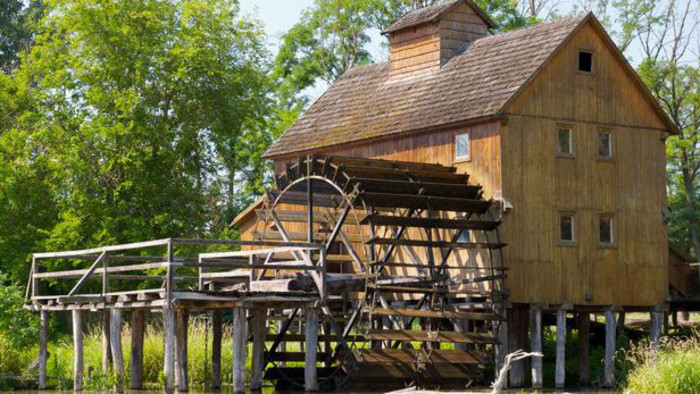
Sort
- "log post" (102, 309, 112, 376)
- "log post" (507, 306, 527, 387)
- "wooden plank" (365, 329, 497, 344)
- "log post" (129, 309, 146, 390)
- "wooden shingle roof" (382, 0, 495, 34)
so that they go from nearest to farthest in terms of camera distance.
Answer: "log post" (129, 309, 146, 390), "log post" (102, 309, 112, 376), "wooden plank" (365, 329, 497, 344), "log post" (507, 306, 527, 387), "wooden shingle roof" (382, 0, 495, 34)

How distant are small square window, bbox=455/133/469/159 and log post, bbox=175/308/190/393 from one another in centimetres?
877

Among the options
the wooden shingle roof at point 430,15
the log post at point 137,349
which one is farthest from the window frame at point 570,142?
the log post at point 137,349

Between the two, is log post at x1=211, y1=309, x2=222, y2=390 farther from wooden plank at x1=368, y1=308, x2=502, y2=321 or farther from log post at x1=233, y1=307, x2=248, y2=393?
log post at x1=233, y1=307, x2=248, y2=393

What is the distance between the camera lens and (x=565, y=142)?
113 ft

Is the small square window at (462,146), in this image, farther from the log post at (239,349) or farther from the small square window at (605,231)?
the log post at (239,349)

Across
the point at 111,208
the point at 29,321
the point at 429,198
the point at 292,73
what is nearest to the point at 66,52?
the point at 111,208

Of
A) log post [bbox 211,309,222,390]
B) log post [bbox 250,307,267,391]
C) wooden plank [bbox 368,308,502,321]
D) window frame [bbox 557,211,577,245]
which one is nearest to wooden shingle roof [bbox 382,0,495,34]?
window frame [bbox 557,211,577,245]

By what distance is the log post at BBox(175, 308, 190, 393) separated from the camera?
2723 centimetres

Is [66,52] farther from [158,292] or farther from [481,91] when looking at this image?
[158,292]

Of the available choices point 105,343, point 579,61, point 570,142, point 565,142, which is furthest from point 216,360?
point 579,61

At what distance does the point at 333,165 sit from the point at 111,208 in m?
13.0

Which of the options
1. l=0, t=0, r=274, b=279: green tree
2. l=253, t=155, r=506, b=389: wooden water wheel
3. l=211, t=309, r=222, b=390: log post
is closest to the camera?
l=253, t=155, r=506, b=389: wooden water wheel

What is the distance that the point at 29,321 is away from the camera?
33.1m

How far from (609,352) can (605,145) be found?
515cm
